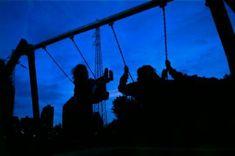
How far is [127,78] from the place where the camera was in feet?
21.3

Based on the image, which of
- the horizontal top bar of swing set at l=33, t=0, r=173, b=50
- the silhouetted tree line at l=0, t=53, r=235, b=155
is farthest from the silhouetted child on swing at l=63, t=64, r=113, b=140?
the horizontal top bar of swing set at l=33, t=0, r=173, b=50

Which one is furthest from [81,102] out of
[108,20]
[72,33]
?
[72,33]

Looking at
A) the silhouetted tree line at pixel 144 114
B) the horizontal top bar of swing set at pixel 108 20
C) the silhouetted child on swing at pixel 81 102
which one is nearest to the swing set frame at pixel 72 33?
the horizontal top bar of swing set at pixel 108 20

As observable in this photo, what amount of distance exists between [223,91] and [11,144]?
5.05 meters

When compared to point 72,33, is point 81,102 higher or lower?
lower

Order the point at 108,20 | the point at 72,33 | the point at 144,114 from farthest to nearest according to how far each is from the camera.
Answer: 1. the point at 72,33
2. the point at 144,114
3. the point at 108,20

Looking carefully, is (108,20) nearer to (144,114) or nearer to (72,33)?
(72,33)

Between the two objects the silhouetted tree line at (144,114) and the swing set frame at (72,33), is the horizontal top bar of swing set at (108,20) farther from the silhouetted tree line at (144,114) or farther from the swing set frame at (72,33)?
the silhouetted tree line at (144,114)

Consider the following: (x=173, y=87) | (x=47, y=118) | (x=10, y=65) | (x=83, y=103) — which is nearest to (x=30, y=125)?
(x=47, y=118)

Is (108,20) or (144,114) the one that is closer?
(108,20)

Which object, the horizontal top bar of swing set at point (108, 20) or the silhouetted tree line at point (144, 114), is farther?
the horizontal top bar of swing set at point (108, 20)

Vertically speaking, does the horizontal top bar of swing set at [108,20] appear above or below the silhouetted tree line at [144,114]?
above

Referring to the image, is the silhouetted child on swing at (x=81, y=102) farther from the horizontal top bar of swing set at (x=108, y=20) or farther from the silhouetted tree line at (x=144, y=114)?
the horizontal top bar of swing set at (x=108, y=20)

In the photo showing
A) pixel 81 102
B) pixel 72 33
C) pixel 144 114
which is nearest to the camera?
pixel 81 102
